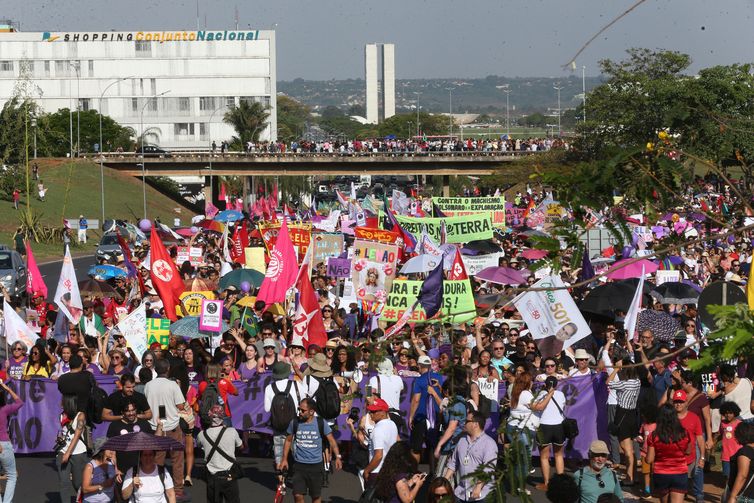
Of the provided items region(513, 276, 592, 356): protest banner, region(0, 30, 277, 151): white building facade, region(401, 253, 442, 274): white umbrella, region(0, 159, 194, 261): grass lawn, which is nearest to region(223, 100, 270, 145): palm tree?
region(0, 30, 277, 151): white building facade

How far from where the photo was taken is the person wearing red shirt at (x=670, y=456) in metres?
10.7

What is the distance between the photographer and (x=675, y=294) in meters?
19.8

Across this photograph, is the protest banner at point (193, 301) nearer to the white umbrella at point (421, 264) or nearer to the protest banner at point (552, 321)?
the white umbrella at point (421, 264)

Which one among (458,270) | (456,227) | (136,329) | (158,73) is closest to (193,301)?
(136,329)

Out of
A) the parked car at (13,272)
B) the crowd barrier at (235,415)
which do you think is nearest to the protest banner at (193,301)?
the crowd barrier at (235,415)

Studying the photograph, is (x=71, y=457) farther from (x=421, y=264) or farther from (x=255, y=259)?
(x=255, y=259)

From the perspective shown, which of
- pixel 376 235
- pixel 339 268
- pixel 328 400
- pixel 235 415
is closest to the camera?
pixel 328 400

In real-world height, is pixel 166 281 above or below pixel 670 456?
above

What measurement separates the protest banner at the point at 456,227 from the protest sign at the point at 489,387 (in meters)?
13.3

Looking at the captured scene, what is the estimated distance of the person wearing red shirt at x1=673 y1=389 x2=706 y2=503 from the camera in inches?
442

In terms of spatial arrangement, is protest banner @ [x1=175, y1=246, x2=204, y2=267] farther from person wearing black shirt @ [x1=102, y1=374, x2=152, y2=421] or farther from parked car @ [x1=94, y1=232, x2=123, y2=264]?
person wearing black shirt @ [x1=102, y1=374, x2=152, y2=421]

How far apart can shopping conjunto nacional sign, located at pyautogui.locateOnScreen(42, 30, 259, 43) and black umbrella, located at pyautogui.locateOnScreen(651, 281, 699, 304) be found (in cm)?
10775

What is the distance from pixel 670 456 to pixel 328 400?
3.41m

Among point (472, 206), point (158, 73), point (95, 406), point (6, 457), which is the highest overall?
point (158, 73)
